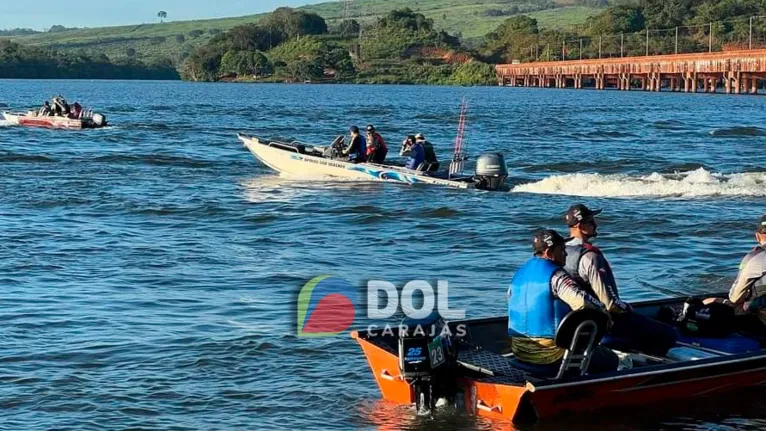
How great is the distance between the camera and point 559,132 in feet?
168

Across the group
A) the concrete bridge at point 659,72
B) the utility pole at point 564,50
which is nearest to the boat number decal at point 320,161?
the concrete bridge at point 659,72

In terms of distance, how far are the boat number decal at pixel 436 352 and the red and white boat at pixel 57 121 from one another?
3933 centimetres

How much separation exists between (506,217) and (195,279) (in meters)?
8.75

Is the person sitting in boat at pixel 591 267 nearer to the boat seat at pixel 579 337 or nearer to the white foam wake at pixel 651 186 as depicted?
the boat seat at pixel 579 337

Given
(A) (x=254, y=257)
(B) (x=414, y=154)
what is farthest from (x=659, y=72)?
(A) (x=254, y=257)

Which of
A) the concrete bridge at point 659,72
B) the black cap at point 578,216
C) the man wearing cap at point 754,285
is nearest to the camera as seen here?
the black cap at point 578,216

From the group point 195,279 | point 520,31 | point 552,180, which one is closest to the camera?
point 195,279

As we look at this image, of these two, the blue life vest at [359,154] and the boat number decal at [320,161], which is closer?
the blue life vest at [359,154]

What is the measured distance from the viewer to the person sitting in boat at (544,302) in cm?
959

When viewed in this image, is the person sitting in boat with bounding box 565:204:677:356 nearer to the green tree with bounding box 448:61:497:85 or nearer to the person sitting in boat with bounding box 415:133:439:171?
the person sitting in boat with bounding box 415:133:439:171

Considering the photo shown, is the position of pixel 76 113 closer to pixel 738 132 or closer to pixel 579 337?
pixel 738 132

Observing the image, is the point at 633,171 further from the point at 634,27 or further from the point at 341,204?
the point at 634,27

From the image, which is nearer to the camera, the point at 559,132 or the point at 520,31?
the point at 559,132

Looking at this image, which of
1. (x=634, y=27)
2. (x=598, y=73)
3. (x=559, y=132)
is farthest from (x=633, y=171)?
(x=634, y=27)
